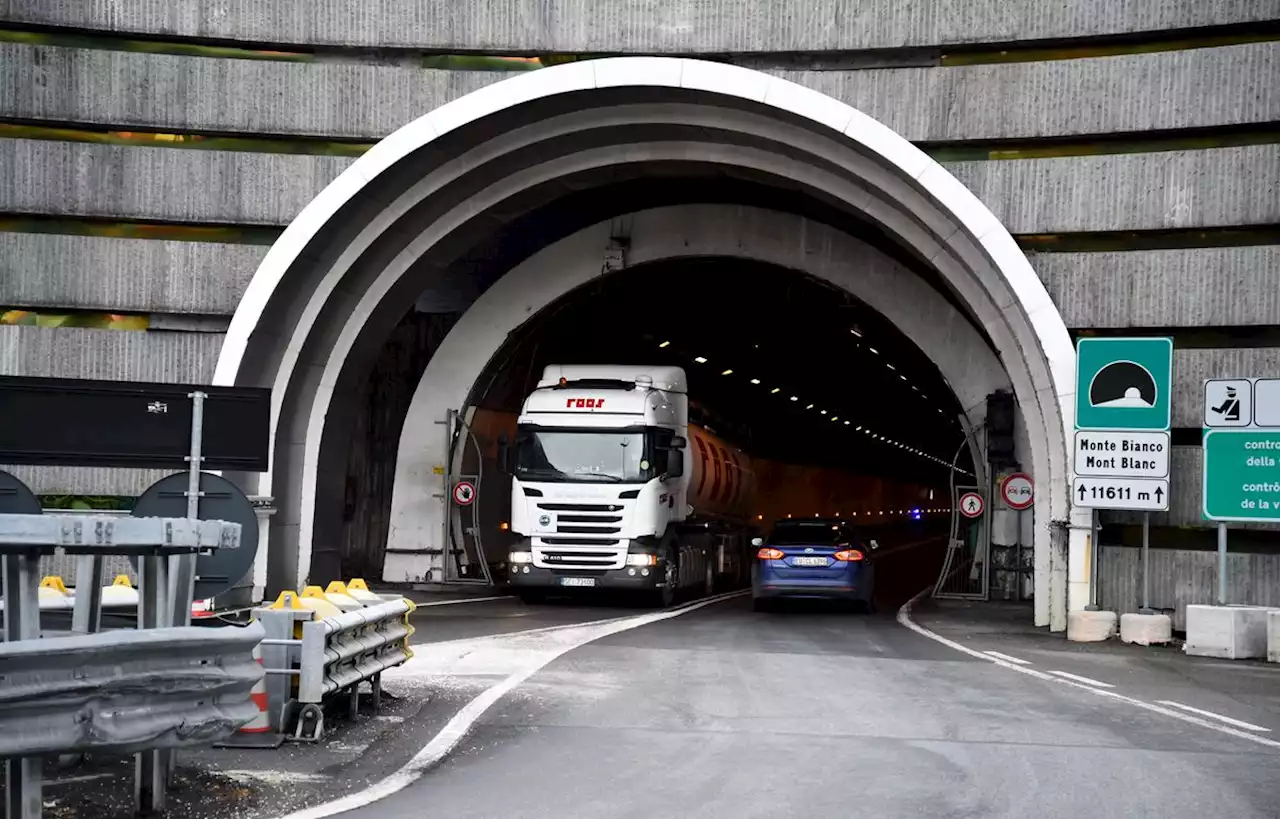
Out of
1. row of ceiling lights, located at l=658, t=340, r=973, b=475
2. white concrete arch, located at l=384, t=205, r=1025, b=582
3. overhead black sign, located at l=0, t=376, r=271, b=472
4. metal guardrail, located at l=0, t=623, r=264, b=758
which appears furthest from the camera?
row of ceiling lights, located at l=658, t=340, r=973, b=475

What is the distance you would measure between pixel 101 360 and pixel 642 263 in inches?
455

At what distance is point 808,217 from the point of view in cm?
2992

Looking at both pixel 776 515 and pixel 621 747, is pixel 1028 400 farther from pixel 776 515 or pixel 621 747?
pixel 776 515

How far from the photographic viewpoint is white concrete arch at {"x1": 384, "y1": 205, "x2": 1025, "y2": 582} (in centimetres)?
2931

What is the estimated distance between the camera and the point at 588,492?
2517 cm

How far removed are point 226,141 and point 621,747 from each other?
1508cm

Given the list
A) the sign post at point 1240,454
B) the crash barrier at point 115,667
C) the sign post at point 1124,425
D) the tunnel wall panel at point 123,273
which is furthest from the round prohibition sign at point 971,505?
the crash barrier at point 115,667

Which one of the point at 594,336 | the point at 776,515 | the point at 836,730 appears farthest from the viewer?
the point at 776,515

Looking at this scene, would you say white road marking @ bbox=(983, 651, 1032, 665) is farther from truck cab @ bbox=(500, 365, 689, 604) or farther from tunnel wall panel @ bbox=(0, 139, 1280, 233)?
truck cab @ bbox=(500, 365, 689, 604)

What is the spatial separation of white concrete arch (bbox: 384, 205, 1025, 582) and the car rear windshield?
4928 millimetres

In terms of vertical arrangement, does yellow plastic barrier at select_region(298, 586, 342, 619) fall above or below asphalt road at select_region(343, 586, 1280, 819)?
above

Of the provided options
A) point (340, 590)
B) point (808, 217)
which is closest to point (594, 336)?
point (808, 217)

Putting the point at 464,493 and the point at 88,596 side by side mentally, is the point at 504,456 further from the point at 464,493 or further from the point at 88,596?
the point at 88,596

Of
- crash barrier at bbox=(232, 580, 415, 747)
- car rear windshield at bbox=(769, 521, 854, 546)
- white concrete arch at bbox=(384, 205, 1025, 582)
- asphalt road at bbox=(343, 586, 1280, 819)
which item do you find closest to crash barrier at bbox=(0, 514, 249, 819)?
asphalt road at bbox=(343, 586, 1280, 819)
